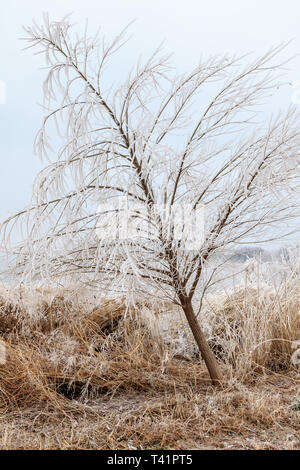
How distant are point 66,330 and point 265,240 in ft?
4.69

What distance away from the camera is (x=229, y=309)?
128 inches

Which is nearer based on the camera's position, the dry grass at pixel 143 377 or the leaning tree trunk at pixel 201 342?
the dry grass at pixel 143 377

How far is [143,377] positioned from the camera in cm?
235

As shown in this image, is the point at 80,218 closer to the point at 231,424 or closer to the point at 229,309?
the point at 231,424

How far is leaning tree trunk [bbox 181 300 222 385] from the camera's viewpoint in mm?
2141

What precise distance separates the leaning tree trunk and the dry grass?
0.22 ft

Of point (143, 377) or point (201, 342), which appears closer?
point (201, 342)

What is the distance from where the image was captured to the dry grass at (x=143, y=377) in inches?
70.2

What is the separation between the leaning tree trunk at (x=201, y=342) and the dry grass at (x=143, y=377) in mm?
67

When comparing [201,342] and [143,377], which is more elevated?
[201,342]

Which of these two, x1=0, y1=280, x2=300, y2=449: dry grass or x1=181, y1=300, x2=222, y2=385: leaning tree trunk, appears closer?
x1=0, y1=280, x2=300, y2=449: dry grass

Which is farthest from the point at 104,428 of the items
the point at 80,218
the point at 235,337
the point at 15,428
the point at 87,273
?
the point at 235,337

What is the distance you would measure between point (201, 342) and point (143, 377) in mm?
373

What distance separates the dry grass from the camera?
5.85 ft
